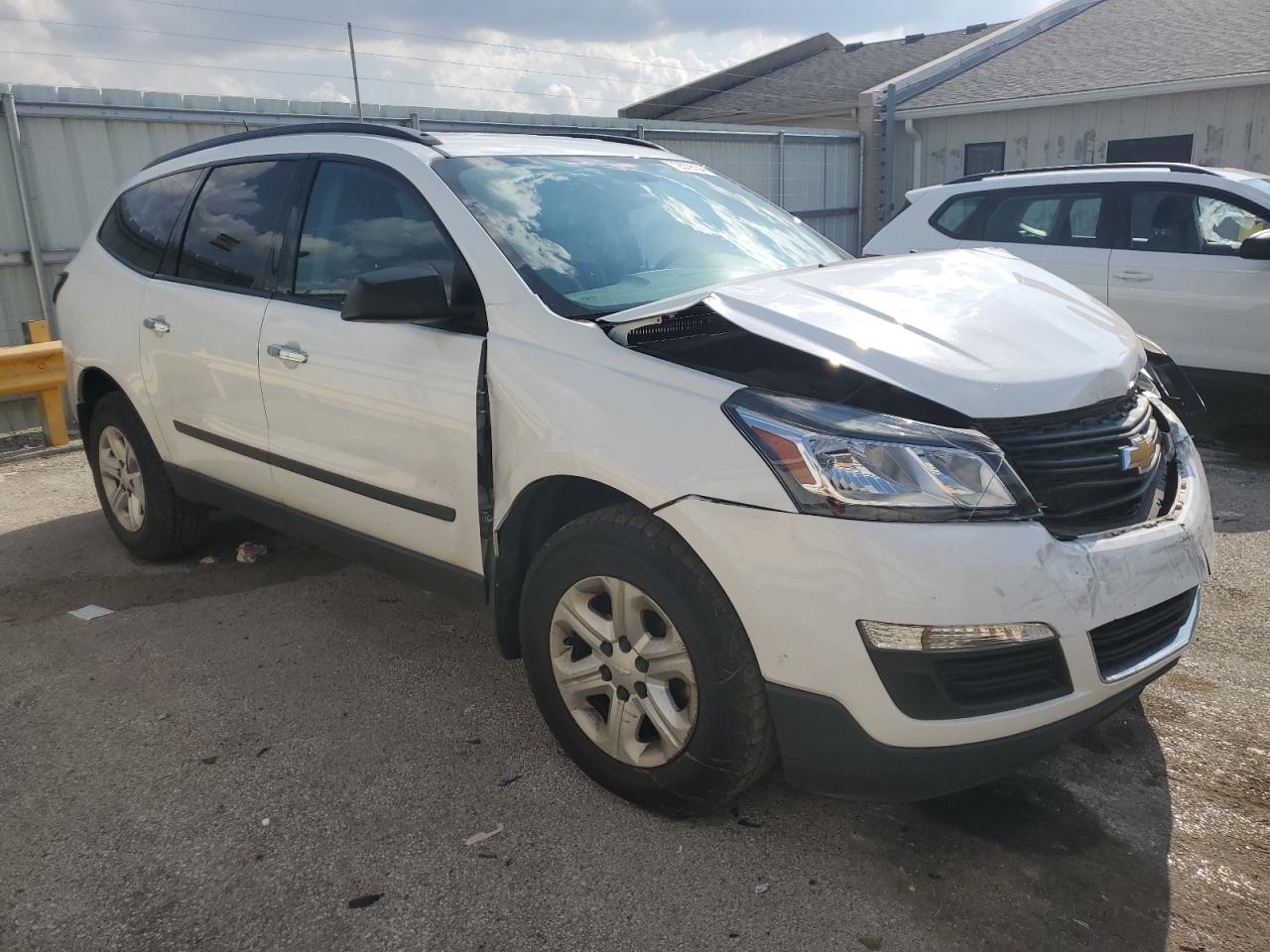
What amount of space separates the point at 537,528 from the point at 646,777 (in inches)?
30.8

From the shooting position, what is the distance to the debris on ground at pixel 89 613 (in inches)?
173

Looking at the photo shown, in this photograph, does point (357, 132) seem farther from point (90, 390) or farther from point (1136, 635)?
point (1136, 635)

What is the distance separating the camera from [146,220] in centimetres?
468

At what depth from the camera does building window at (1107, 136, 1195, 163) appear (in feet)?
48.2

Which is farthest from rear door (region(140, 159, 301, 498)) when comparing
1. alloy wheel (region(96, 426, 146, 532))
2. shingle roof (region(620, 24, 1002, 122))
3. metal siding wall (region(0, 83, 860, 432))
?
shingle roof (region(620, 24, 1002, 122))

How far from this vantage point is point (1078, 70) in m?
15.9

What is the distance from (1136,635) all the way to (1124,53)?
16322 millimetres

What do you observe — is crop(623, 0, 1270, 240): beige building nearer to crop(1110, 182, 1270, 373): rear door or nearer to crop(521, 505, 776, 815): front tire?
crop(1110, 182, 1270, 373): rear door

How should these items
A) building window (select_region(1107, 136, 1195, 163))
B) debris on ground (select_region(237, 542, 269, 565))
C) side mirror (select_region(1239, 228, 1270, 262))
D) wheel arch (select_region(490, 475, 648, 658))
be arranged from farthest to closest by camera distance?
1. building window (select_region(1107, 136, 1195, 163))
2. side mirror (select_region(1239, 228, 1270, 262))
3. debris on ground (select_region(237, 542, 269, 565))
4. wheel arch (select_region(490, 475, 648, 658))

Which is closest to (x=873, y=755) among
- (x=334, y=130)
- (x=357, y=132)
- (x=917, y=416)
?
(x=917, y=416)

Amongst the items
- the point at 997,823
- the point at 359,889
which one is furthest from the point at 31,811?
the point at 997,823

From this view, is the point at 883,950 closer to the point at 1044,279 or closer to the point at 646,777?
the point at 646,777

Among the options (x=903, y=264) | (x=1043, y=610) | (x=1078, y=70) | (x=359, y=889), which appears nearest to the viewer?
(x=1043, y=610)

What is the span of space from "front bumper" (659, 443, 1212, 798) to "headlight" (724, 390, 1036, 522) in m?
0.04
